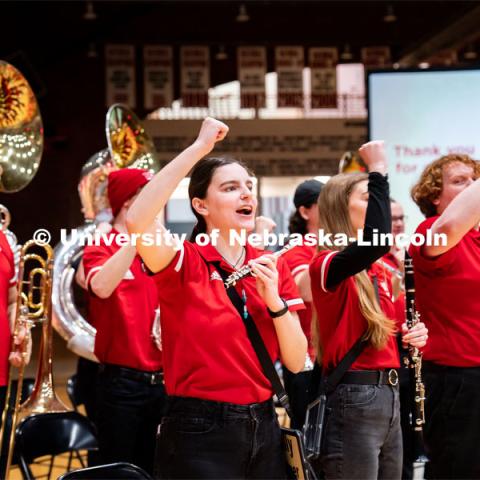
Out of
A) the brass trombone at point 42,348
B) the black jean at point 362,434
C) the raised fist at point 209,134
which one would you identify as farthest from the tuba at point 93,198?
the raised fist at point 209,134

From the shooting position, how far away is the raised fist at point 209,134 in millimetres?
2432

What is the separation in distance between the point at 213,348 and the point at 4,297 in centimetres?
131

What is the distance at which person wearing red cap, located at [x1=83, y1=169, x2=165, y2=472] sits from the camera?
3.66 m

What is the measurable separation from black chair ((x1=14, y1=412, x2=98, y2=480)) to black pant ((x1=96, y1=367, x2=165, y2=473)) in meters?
0.19

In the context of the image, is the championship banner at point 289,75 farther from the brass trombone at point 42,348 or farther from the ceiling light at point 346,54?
the brass trombone at point 42,348

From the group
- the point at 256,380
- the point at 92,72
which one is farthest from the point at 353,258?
the point at 92,72

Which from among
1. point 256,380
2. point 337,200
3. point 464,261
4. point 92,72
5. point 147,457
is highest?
point 92,72

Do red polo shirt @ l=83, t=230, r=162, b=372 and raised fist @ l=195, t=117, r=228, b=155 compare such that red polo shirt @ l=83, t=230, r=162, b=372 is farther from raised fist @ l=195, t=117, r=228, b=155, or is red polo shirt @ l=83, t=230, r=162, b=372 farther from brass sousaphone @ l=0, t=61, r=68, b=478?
raised fist @ l=195, t=117, r=228, b=155

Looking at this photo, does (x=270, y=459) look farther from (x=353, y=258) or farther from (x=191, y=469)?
(x=353, y=258)

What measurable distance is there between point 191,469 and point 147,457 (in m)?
1.31

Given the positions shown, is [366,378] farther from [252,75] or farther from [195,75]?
[195,75]

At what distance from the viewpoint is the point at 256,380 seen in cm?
253

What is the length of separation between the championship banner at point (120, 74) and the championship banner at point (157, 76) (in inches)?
8.6

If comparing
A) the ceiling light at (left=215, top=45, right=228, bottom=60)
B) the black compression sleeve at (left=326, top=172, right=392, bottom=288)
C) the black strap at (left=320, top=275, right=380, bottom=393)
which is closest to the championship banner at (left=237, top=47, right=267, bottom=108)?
the ceiling light at (left=215, top=45, right=228, bottom=60)
